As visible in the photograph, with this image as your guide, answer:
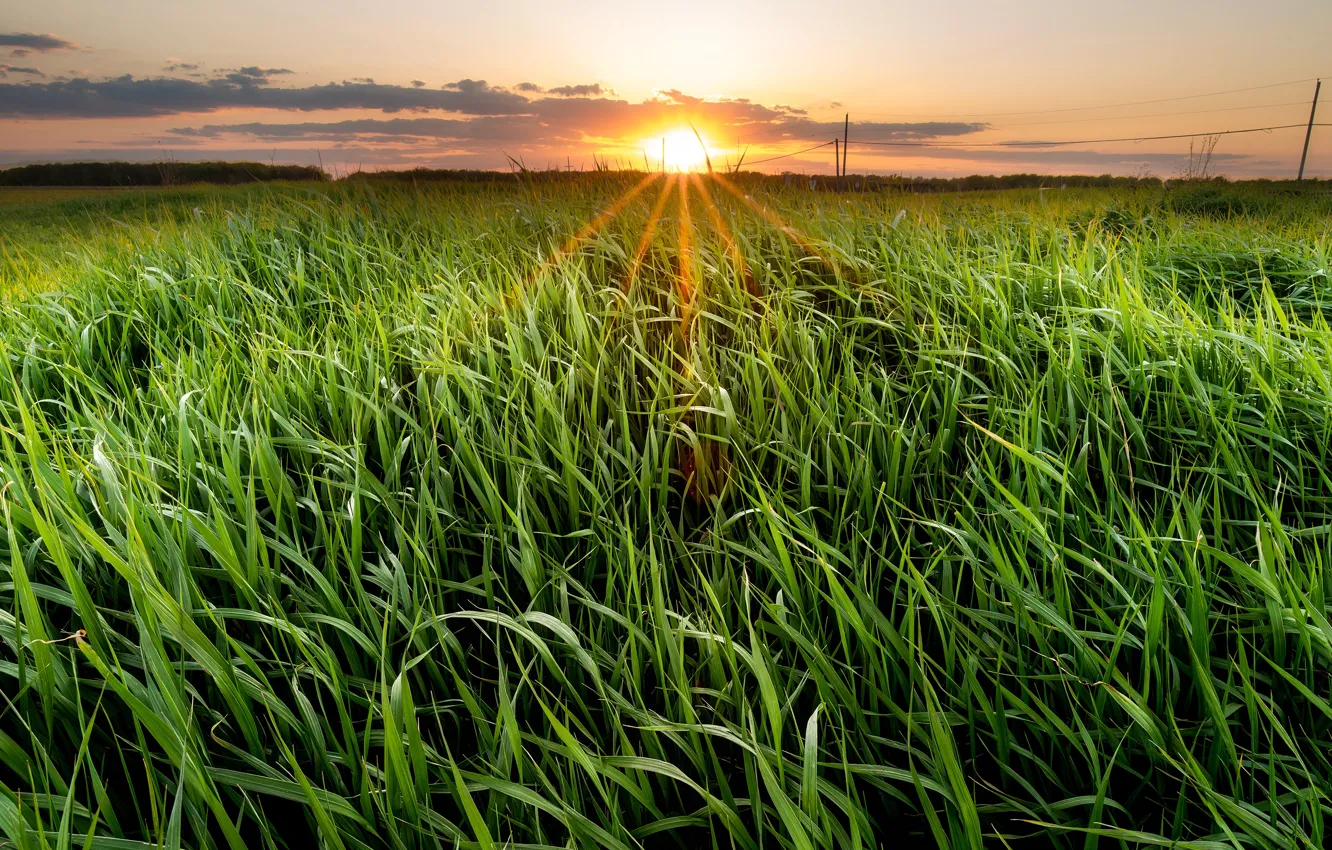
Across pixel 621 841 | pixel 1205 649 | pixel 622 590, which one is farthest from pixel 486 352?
pixel 1205 649

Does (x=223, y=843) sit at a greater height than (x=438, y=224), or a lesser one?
lesser

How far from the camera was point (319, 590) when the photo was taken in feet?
4.44

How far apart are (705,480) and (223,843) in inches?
44.9

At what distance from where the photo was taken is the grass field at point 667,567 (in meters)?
0.97

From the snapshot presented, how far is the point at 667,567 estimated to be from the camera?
1.52 m

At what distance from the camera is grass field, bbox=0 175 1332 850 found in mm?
967

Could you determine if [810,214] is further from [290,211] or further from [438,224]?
[290,211]

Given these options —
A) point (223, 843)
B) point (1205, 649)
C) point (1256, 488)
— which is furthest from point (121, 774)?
point (1256, 488)

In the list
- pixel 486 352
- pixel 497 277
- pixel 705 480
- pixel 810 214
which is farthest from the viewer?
pixel 810 214

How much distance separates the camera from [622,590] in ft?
4.66

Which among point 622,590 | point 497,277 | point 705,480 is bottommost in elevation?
point 622,590

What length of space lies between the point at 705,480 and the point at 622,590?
0.40 m

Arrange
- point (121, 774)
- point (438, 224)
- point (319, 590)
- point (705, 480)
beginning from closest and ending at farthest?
point (121, 774) < point (319, 590) < point (705, 480) < point (438, 224)

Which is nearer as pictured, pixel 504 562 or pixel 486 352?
pixel 504 562
